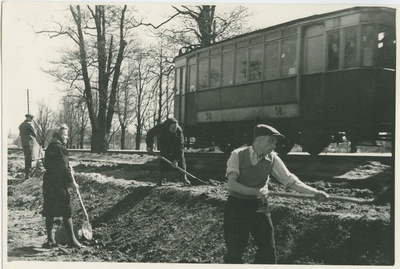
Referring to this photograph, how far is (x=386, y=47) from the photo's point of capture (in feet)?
19.5

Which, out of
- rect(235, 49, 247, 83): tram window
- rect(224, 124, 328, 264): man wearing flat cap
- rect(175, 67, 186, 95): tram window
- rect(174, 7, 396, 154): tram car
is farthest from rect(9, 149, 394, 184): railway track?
rect(224, 124, 328, 264): man wearing flat cap

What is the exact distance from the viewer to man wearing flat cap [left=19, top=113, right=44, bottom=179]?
20.1 feet

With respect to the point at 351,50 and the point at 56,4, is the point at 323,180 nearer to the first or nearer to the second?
the point at 351,50

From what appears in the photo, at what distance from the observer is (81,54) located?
690 centimetres

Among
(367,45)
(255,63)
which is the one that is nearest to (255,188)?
(367,45)

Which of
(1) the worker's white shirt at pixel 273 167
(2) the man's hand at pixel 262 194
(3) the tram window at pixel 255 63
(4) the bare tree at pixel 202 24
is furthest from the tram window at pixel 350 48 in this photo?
(2) the man's hand at pixel 262 194

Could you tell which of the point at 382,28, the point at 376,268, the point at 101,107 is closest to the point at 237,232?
the point at 376,268

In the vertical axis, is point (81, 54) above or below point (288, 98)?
above

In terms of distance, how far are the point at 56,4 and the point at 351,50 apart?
14.1 feet

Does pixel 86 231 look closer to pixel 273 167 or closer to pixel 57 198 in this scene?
pixel 57 198

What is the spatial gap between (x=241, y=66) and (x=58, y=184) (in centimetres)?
440

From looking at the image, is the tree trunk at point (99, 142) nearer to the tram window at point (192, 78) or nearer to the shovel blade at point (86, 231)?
the tram window at point (192, 78)

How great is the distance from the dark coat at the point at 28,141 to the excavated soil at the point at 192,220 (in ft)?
0.97

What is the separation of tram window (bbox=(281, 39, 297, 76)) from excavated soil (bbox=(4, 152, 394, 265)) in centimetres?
159
